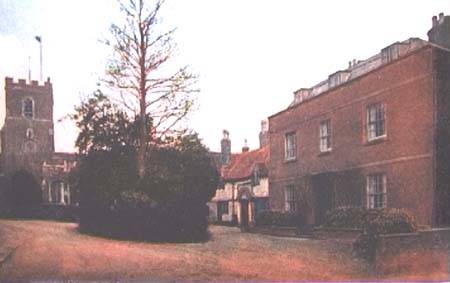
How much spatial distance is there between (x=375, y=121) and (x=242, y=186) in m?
1.14

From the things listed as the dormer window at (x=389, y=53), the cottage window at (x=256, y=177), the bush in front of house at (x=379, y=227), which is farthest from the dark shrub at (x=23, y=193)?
the dormer window at (x=389, y=53)

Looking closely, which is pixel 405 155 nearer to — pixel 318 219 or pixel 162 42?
pixel 318 219

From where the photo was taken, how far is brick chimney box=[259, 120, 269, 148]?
13.8ft

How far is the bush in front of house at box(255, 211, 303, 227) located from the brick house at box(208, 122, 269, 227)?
44 mm

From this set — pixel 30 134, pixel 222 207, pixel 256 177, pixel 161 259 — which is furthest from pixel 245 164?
pixel 30 134

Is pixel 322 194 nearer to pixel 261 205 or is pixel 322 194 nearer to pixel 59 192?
pixel 261 205

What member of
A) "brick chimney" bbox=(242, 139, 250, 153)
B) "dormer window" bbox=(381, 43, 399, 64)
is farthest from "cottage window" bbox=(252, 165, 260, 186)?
"dormer window" bbox=(381, 43, 399, 64)

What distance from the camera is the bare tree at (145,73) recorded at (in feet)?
12.9

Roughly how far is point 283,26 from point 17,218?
2.48 m

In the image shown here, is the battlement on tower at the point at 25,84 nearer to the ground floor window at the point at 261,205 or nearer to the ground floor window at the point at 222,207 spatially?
the ground floor window at the point at 222,207

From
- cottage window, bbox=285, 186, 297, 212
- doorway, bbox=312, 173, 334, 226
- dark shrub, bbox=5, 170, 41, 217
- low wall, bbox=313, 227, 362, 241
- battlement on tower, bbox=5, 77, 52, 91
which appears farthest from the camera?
cottage window, bbox=285, 186, 297, 212

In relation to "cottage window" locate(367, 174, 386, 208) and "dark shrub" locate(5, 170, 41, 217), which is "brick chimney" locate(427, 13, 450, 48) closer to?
"cottage window" locate(367, 174, 386, 208)

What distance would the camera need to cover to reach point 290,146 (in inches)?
170

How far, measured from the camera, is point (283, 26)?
13.8 feet
